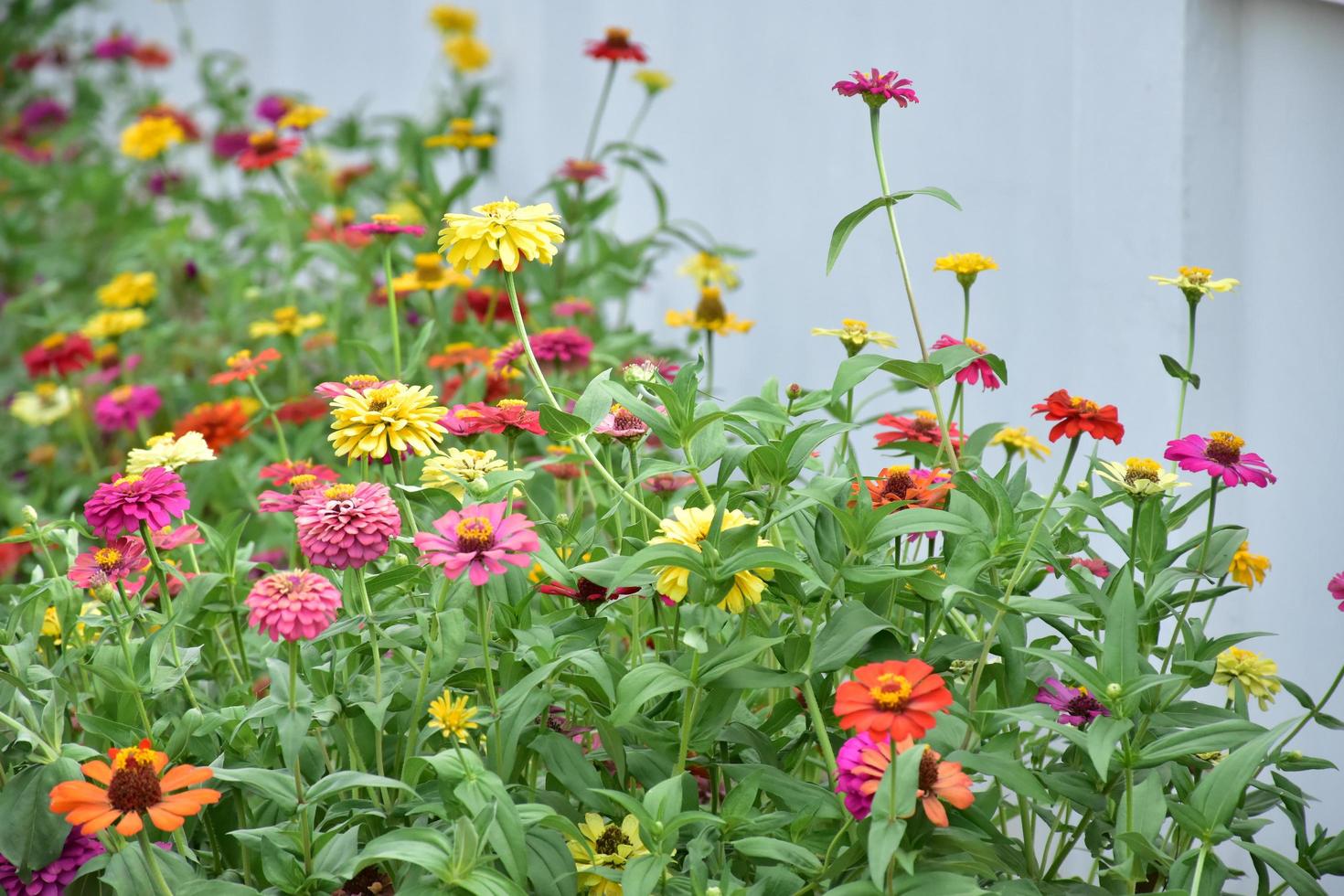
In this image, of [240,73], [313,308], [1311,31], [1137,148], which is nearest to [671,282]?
[313,308]

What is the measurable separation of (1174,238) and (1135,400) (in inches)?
6.8

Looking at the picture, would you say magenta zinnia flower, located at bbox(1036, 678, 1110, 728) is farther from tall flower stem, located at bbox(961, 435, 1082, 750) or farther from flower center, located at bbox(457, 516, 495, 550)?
flower center, located at bbox(457, 516, 495, 550)

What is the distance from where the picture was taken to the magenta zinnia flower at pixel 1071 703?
2.90 ft

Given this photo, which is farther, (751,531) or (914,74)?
(914,74)

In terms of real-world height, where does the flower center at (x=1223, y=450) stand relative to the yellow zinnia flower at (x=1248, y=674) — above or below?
above

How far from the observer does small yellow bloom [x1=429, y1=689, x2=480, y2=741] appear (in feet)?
2.72

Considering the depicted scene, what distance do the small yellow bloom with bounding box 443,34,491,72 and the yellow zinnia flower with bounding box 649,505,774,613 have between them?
223cm

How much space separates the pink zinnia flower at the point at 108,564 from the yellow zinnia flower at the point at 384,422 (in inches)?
7.1

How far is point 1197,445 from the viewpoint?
34.6 inches

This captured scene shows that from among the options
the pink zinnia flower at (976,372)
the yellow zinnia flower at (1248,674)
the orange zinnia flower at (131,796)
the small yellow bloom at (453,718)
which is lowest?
the yellow zinnia flower at (1248,674)

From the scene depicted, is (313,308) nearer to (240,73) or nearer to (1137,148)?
(1137,148)

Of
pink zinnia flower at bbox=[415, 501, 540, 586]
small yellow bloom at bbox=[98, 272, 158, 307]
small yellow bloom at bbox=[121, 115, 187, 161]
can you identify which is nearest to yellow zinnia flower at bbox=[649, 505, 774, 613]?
pink zinnia flower at bbox=[415, 501, 540, 586]

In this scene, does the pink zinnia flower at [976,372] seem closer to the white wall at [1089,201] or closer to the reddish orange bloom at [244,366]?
the white wall at [1089,201]

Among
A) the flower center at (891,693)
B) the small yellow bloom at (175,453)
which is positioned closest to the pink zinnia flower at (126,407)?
the small yellow bloom at (175,453)
